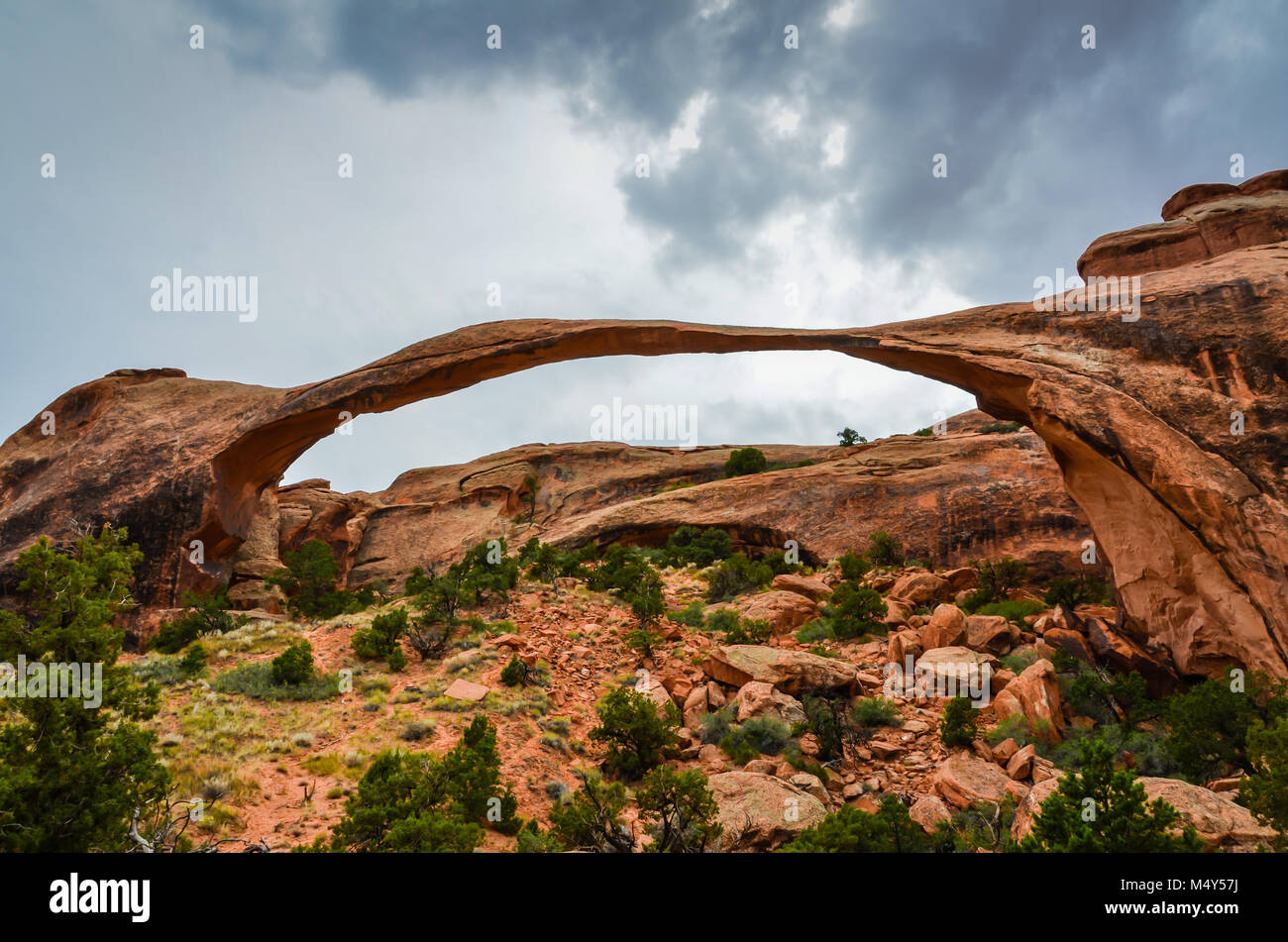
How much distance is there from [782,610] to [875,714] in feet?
16.3

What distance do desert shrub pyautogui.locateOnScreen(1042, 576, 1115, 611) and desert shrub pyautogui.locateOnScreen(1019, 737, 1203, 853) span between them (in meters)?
11.9

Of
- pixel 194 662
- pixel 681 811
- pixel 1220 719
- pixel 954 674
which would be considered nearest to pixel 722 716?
pixel 681 811

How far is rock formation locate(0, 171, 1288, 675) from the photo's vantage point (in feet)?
32.3

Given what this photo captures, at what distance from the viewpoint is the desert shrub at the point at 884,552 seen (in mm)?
19547

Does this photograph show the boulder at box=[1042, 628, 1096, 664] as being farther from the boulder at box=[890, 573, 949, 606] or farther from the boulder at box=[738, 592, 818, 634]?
the boulder at box=[738, 592, 818, 634]

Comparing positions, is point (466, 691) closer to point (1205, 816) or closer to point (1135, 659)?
point (1205, 816)

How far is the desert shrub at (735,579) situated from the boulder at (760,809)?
9442 millimetres

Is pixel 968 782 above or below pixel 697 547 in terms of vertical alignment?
below

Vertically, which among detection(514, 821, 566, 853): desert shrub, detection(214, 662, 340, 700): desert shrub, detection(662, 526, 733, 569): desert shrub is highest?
detection(662, 526, 733, 569): desert shrub

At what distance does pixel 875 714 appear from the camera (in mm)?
9945

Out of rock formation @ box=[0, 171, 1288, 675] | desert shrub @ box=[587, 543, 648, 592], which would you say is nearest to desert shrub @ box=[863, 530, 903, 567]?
rock formation @ box=[0, 171, 1288, 675]

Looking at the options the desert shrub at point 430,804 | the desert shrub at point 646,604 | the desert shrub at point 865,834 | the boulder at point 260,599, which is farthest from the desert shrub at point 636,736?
the boulder at point 260,599

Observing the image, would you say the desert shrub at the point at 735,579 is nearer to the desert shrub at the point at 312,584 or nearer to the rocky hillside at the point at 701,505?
the rocky hillside at the point at 701,505
